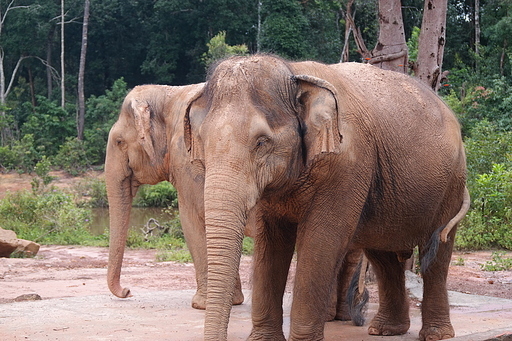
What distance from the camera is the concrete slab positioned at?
555cm

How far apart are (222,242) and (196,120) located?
876mm

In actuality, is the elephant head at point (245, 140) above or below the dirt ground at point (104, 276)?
above

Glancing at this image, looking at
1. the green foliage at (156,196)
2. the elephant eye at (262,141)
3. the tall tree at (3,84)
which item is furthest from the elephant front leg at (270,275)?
the tall tree at (3,84)

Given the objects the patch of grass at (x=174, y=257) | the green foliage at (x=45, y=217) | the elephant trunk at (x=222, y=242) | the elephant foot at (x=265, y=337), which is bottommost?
the green foliage at (x=45, y=217)

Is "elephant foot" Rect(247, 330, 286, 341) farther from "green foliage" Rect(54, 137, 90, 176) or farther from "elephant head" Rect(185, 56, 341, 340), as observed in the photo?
"green foliage" Rect(54, 137, 90, 176)

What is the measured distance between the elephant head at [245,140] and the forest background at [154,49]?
1580 centimetres

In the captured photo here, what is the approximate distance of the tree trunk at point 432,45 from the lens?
8.35 metres

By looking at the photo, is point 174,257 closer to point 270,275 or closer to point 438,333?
point 438,333

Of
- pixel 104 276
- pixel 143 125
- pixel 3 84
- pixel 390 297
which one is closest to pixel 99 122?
pixel 3 84

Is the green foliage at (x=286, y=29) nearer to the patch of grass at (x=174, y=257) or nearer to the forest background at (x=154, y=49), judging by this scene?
the forest background at (x=154, y=49)

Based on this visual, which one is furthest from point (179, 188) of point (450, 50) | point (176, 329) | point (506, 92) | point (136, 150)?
point (450, 50)

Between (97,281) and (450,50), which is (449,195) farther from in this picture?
(450,50)

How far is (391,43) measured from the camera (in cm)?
818

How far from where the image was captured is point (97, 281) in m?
9.73
